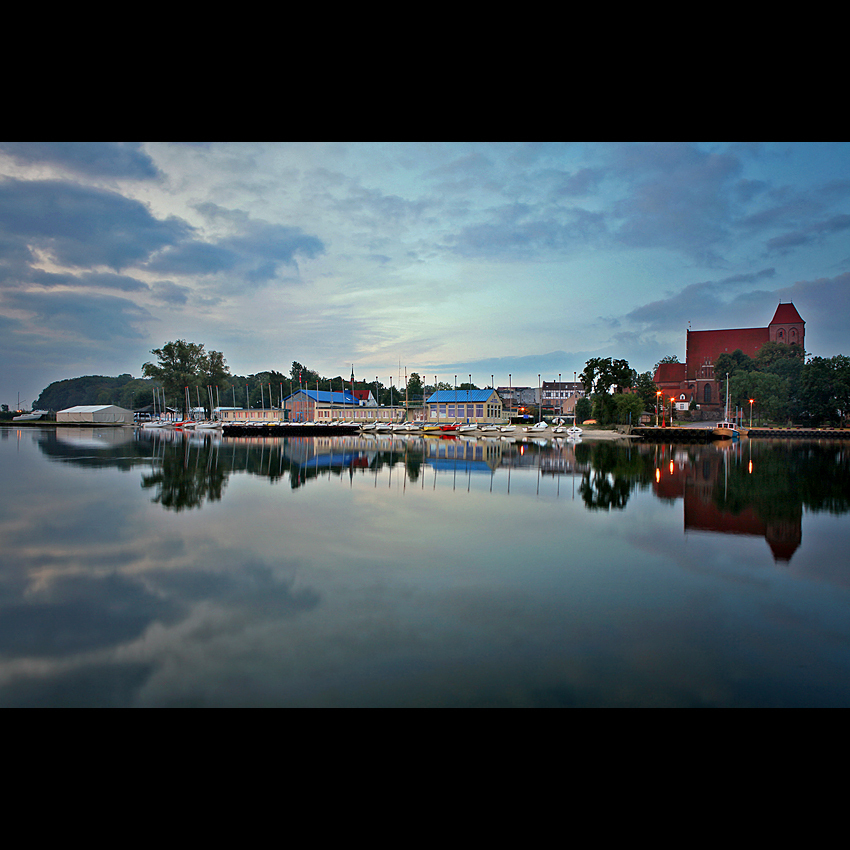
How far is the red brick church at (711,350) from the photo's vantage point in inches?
2872

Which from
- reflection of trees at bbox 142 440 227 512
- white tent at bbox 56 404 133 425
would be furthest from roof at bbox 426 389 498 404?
white tent at bbox 56 404 133 425

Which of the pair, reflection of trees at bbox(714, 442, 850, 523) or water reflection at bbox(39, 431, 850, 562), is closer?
water reflection at bbox(39, 431, 850, 562)

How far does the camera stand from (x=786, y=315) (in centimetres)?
7344

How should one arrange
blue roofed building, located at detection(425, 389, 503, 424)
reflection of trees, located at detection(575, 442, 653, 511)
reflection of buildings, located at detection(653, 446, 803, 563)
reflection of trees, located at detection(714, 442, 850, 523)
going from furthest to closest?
blue roofed building, located at detection(425, 389, 503, 424)
reflection of trees, located at detection(575, 442, 653, 511)
reflection of trees, located at detection(714, 442, 850, 523)
reflection of buildings, located at detection(653, 446, 803, 563)

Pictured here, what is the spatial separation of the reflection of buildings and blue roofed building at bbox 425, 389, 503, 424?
41379mm

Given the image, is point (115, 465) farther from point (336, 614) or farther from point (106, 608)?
point (336, 614)

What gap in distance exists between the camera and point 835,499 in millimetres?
14859

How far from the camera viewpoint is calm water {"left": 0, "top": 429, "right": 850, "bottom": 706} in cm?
459

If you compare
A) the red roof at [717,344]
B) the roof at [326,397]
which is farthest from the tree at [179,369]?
the red roof at [717,344]

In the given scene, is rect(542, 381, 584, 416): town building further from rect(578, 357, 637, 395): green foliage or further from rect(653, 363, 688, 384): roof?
rect(578, 357, 637, 395): green foliage

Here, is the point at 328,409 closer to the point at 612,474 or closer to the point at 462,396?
the point at 462,396
